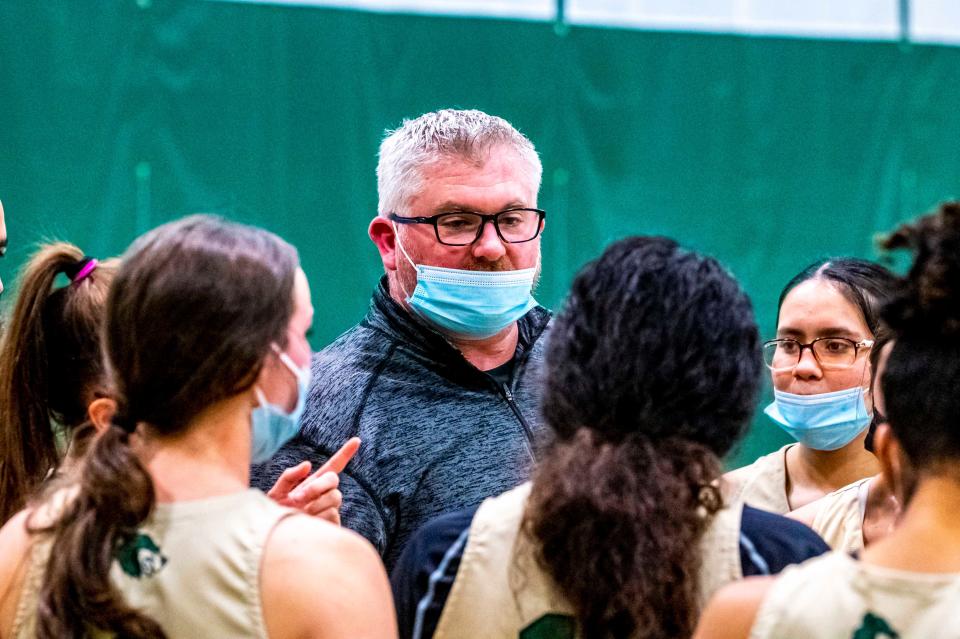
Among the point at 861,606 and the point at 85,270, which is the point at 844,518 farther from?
the point at 85,270

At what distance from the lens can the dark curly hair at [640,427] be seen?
5.41 ft

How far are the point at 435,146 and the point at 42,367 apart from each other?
1.10 metres

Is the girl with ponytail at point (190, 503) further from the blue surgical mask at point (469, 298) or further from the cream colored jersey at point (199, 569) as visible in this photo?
the blue surgical mask at point (469, 298)

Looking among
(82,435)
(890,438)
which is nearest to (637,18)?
(82,435)

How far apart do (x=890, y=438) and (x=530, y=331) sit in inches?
63.9

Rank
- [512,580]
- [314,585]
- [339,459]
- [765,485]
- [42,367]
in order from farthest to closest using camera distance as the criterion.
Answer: [765,485] → [42,367] → [339,459] → [512,580] → [314,585]

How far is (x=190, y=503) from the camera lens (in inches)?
65.4

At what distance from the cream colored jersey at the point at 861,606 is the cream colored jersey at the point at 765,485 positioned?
1.75 m

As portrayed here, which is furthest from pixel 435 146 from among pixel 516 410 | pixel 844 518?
pixel 844 518

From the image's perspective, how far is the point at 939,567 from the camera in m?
1.48

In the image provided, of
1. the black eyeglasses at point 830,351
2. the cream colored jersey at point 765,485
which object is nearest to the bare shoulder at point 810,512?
the cream colored jersey at point 765,485

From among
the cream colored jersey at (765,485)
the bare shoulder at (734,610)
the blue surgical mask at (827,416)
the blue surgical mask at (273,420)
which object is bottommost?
the cream colored jersey at (765,485)

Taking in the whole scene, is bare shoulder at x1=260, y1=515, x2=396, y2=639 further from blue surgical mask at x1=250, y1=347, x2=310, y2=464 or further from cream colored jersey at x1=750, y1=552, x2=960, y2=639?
Answer: cream colored jersey at x1=750, y1=552, x2=960, y2=639

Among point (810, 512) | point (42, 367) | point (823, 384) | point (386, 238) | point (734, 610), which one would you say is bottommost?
point (810, 512)
